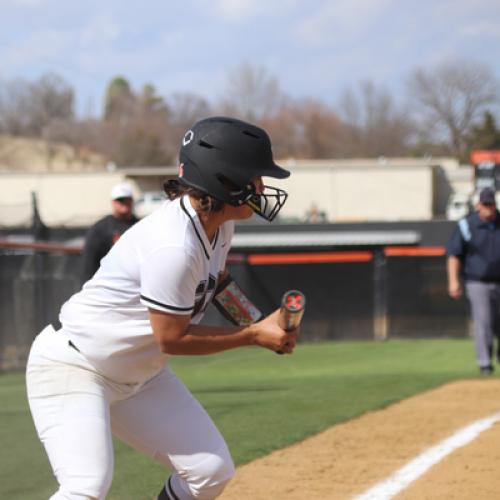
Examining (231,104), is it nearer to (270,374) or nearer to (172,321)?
(270,374)

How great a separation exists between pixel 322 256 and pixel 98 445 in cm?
1449

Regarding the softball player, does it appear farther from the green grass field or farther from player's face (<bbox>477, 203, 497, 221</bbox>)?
player's face (<bbox>477, 203, 497, 221</bbox>)

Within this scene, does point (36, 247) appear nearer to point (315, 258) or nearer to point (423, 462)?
point (315, 258)

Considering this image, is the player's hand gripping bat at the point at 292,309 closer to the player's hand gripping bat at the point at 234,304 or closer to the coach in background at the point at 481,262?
the player's hand gripping bat at the point at 234,304

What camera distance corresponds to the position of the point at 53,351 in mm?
3846

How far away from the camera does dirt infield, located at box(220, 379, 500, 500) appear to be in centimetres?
554

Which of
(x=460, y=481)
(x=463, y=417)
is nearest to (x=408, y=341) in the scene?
(x=463, y=417)

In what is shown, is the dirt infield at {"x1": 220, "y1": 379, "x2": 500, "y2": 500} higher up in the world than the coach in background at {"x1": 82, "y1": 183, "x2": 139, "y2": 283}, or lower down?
lower down

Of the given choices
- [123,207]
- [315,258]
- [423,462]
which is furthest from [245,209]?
[315,258]

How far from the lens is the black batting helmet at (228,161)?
358 centimetres

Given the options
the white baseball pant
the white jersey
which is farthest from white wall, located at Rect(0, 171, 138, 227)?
the white jersey

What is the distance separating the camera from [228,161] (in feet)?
11.8

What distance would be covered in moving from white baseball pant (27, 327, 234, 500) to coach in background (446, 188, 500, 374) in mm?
6955

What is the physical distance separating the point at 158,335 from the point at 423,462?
3238 millimetres
